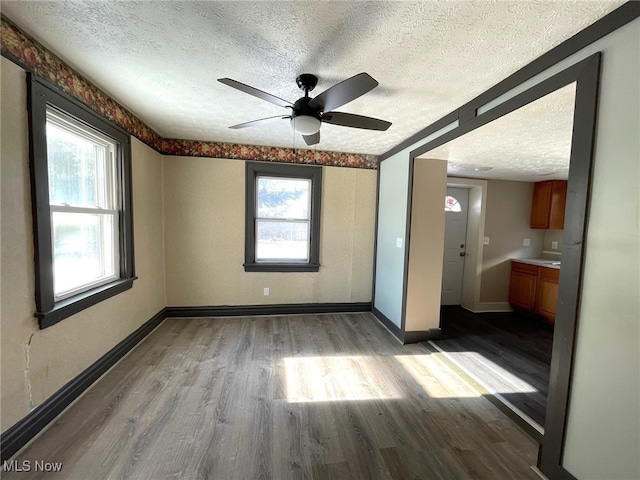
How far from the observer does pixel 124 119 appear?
2459mm

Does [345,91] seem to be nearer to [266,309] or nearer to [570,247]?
[570,247]

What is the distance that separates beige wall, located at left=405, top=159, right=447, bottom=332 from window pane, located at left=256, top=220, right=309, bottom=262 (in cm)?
156

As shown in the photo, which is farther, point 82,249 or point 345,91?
point 82,249

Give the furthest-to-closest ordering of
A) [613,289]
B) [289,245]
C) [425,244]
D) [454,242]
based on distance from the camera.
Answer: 1. [454,242]
2. [289,245]
3. [425,244]
4. [613,289]

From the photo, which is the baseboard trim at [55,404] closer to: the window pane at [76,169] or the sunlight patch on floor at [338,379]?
the window pane at [76,169]

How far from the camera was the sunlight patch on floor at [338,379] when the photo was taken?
80.4 inches

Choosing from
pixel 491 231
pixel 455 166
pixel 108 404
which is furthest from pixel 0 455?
pixel 491 231

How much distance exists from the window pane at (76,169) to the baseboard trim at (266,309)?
A: 5.70 feet

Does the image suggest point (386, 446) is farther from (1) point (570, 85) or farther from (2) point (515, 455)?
(1) point (570, 85)

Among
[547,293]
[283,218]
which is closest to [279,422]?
[283,218]

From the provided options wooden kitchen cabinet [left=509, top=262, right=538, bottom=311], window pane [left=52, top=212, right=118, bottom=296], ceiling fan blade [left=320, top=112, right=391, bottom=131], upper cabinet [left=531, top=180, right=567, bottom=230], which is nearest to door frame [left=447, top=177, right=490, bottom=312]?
wooden kitchen cabinet [left=509, top=262, right=538, bottom=311]

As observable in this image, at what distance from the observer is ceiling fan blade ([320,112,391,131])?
1794 millimetres

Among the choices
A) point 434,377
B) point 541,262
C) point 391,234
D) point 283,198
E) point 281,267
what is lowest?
point 434,377

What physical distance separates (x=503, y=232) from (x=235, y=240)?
4.30 meters
